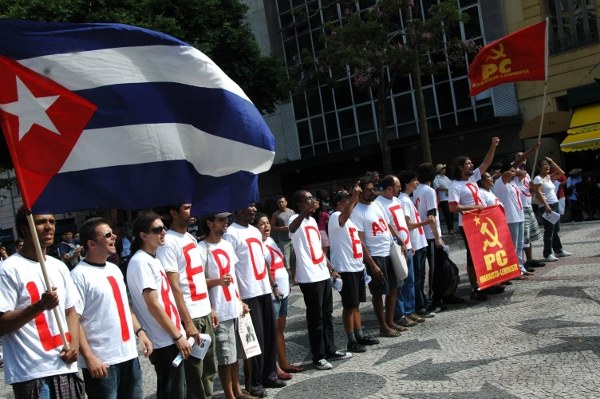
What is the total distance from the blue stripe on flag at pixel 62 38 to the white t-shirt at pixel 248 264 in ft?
8.05

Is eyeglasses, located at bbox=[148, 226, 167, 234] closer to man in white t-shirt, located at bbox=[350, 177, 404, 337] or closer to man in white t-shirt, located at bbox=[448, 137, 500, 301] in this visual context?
man in white t-shirt, located at bbox=[350, 177, 404, 337]

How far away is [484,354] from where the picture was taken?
6730mm

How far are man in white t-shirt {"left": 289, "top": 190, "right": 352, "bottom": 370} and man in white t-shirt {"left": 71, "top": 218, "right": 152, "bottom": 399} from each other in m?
2.80

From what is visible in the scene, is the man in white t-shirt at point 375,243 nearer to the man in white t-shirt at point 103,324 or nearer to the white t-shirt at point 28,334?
the man in white t-shirt at point 103,324

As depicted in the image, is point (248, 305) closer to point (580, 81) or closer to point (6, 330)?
point (6, 330)

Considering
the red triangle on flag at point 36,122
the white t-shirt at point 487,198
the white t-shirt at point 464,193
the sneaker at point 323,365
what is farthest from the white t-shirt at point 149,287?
the white t-shirt at point 487,198

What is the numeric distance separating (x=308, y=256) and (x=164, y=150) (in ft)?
9.80

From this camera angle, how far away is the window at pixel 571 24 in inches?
904

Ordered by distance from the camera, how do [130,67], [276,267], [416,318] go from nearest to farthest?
[130,67]
[276,267]
[416,318]

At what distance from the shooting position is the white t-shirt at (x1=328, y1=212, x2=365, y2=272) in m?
7.77

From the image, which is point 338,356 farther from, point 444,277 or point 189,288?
point 444,277

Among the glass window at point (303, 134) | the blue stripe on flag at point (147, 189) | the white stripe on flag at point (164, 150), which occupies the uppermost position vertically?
the glass window at point (303, 134)

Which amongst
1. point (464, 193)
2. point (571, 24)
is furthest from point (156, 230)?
point (571, 24)

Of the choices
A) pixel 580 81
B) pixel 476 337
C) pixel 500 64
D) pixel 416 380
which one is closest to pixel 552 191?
pixel 500 64
